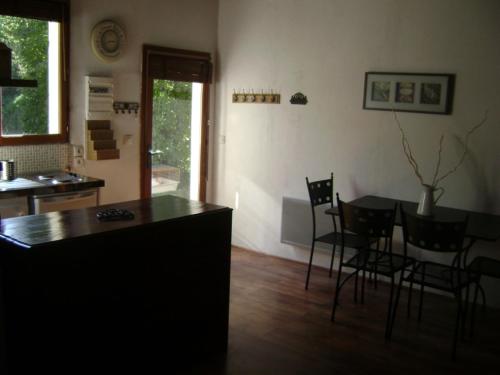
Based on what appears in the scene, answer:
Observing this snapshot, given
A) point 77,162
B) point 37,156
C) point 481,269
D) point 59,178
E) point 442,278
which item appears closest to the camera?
point 442,278

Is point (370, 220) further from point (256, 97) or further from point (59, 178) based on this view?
point (59, 178)

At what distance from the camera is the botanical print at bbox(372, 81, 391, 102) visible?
4.63 m

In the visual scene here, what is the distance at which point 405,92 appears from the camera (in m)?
4.54

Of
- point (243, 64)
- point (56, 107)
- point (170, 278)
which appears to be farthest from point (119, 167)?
point (170, 278)

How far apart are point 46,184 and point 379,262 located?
252cm

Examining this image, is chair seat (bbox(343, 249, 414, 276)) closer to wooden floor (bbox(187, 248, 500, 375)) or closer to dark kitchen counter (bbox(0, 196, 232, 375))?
wooden floor (bbox(187, 248, 500, 375))

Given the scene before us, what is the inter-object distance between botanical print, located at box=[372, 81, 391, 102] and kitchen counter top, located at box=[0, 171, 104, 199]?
246 cm

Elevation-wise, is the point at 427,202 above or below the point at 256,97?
below

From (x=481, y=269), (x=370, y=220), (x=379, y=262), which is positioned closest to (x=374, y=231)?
(x=370, y=220)

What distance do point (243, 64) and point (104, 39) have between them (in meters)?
1.54

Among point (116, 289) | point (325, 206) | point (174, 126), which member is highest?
point (174, 126)

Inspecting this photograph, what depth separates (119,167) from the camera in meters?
4.88

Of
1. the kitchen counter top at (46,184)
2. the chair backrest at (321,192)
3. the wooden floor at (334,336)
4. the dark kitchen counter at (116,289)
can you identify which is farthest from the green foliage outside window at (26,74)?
the chair backrest at (321,192)

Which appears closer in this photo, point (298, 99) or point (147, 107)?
point (147, 107)
